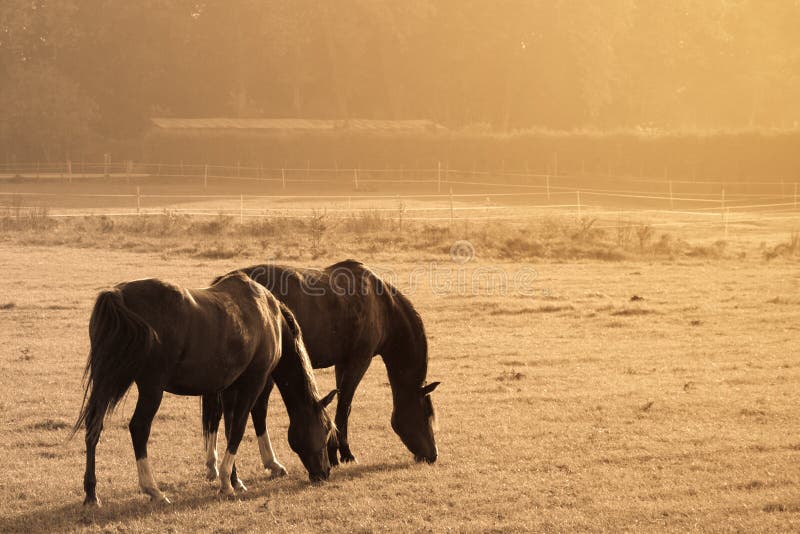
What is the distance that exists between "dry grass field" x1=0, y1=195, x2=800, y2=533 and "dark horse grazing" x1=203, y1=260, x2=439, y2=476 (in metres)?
0.35

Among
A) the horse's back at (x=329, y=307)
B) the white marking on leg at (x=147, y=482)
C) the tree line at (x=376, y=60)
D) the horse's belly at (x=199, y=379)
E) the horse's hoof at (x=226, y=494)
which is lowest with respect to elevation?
the horse's hoof at (x=226, y=494)

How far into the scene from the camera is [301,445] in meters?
7.38

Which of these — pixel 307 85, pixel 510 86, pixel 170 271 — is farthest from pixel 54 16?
pixel 170 271

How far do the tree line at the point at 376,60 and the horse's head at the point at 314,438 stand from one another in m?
54.1

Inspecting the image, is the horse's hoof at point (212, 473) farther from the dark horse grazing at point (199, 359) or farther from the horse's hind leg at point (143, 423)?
the horse's hind leg at point (143, 423)

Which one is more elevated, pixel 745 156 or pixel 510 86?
pixel 510 86

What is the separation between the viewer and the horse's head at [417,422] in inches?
322

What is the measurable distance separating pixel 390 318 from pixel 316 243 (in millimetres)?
15745

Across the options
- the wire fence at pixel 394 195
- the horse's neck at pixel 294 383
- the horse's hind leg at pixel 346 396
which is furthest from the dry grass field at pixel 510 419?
the wire fence at pixel 394 195

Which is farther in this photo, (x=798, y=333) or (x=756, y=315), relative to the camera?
(x=756, y=315)

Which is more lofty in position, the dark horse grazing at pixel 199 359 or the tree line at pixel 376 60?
the tree line at pixel 376 60

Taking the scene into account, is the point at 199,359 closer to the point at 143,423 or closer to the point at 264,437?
the point at 143,423

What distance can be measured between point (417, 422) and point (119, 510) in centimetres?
256

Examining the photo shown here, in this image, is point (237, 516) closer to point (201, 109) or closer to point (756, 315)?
point (756, 315)
